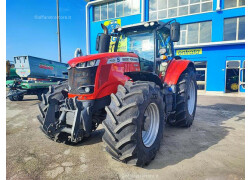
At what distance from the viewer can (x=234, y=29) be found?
503 inches

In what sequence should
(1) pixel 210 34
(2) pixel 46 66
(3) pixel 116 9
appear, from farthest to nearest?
(3) pixel 116 9 < (1) pixel 210 34 < (2) pixel 46 66

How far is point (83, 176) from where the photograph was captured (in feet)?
7.32

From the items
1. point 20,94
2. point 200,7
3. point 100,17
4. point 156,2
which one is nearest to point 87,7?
point 100,17

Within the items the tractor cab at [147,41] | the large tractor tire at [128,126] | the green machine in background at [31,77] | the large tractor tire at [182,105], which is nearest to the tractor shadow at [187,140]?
the large tractor tire at [182,105]

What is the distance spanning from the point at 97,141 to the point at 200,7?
48.6ft

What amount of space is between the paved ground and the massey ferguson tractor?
0.23 metres

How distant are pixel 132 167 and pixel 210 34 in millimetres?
14333

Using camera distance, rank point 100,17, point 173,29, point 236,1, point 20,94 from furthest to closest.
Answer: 1. point 100,17
2. point 236,1
3. point 20,94
4. point 173,29

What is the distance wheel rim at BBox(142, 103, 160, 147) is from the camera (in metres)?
2.79

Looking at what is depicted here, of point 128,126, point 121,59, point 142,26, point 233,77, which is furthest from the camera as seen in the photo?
point 233,77

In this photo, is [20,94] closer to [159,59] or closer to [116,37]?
[116,37]

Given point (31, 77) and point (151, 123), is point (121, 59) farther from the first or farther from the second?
point (31, 77)

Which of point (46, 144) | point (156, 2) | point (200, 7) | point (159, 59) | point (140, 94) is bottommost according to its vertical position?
point (46, 144)

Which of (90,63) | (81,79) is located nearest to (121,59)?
(90,63)
